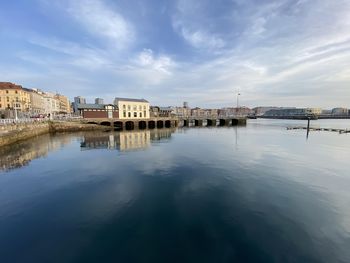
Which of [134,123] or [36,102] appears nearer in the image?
[134,123]

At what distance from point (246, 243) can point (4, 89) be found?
12986cm

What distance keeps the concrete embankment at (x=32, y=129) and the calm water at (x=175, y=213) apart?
18399mm

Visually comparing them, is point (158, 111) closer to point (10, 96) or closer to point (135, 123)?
point (135, 123)

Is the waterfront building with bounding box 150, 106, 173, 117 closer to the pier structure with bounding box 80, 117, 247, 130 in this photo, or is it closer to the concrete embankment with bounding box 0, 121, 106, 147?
the pier structure with bounding box 80, 117, 247, 130

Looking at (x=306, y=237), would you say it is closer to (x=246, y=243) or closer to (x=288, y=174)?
(x=246, y=243)

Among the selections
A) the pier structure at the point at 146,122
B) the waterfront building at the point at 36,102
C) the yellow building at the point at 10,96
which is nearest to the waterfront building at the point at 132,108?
the pier structure at the point at 146,122

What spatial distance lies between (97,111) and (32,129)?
28.5 metres

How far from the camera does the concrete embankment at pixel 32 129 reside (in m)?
34.2

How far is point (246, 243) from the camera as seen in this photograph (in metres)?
8.70

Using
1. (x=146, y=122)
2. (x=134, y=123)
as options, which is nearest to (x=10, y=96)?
(x=134, y=123)

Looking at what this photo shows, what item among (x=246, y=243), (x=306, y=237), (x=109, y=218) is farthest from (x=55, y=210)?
(x=306, y=237)

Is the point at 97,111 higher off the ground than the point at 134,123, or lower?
higher

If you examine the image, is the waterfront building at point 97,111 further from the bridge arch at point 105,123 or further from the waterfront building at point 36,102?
the waterfront building at point 36,102

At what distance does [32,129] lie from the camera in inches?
1763
